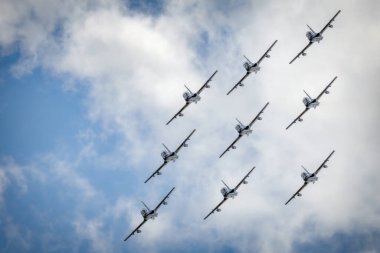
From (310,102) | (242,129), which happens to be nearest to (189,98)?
(242,129)

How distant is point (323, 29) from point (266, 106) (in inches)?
1026

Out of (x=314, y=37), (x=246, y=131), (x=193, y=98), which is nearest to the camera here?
(x=314, y=37)

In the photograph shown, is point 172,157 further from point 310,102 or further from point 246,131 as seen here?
point 310,102

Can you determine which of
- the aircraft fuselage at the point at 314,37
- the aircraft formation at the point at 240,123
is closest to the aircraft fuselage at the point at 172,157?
the aircraft formation at the point at 240,123

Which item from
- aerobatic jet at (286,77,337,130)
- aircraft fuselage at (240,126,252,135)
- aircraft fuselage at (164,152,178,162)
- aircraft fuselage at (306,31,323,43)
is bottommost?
aerobatic jet at (286,77,337,130)

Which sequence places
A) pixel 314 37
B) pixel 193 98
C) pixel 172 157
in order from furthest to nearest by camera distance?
pixel 172 157
pixel 193 98
pixel 314 37

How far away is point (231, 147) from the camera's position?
454ft

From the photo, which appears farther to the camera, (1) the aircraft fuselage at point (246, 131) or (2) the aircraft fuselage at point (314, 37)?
(1) the aircraft fuselage at point (246, 131)

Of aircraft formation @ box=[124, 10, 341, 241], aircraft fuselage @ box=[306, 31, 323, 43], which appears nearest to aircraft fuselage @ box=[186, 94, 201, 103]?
aircraft formation @ box=[124, 10, 341, 241]

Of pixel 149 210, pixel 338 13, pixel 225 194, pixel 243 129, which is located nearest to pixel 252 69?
pixel 243 129

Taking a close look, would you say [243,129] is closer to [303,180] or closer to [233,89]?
[233,89]

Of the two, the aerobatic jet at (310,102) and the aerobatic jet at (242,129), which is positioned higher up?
the aerobatic jet at (242,129)

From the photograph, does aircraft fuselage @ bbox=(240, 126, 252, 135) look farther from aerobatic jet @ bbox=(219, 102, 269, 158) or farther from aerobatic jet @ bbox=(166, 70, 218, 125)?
aerobatic jet @ bbox=(166, 70, 218, 125)

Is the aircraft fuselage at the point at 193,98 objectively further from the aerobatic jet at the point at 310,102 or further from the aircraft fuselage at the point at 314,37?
the aircraft fuselage at the point at 314,37
